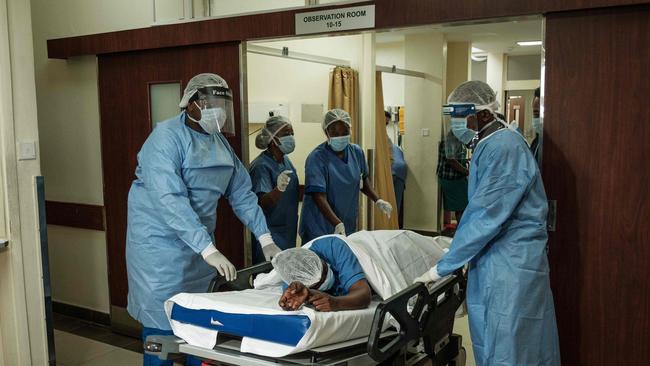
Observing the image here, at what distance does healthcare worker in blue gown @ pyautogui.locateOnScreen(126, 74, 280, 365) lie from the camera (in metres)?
2.47

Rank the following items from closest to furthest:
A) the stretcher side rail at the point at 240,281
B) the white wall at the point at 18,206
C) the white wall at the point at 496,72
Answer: the stretcher side rail at the point at 240,281, the white wall at the point at 18,206, the white wall at the point at 496,72

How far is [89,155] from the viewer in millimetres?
Answer: 3861

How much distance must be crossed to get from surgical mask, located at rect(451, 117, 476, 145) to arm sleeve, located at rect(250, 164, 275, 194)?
1287mm

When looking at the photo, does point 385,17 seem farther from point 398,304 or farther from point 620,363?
point 620,363

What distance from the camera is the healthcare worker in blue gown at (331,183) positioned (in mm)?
3328

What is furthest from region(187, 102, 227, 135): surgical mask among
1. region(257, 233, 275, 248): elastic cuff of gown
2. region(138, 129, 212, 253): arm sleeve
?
region(257, 233, 275, 248): elastic cuff of gown

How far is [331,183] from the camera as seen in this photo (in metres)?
3.39

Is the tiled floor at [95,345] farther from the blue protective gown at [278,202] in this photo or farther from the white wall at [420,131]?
the blue protective gown at [278,202]

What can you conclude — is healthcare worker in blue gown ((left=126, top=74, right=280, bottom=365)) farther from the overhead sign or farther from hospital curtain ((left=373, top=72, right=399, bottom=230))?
hospital curtain ((left=373, top=72, right=399, bottom=230))

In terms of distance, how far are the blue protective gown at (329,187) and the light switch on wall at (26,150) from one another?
150cm

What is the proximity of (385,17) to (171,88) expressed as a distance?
1.49 metres

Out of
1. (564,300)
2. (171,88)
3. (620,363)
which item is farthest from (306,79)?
(620,363)

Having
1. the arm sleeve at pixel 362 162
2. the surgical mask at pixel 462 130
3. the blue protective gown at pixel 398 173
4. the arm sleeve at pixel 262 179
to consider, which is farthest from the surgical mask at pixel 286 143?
the surgical mask at pixel 462 130

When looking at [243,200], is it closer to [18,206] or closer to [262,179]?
[262,179]
